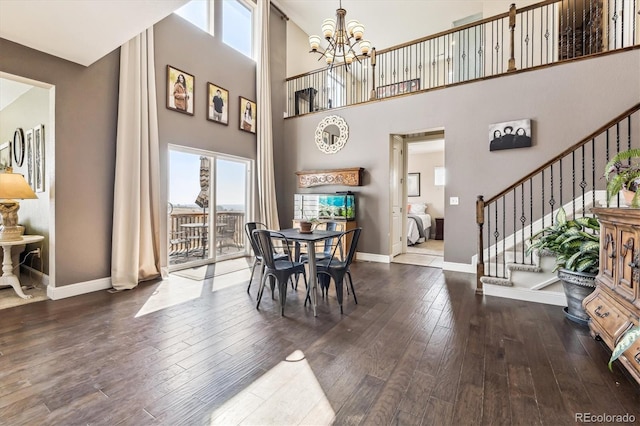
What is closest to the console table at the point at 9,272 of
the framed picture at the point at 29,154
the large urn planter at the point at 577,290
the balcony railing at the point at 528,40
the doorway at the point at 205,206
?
the framed picture at the point at 29,154

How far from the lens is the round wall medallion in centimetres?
417

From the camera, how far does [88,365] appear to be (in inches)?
75.6

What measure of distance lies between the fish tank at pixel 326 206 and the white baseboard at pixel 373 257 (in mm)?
760

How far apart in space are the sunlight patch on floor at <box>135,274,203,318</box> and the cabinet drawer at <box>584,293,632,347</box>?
12.0 feet

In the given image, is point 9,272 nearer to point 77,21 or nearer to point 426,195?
point 77,21

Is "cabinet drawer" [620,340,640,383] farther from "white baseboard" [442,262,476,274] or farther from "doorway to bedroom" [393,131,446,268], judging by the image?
"doorway to bedroom" [393,131,446,268]

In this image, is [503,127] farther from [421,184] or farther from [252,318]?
[421,184]

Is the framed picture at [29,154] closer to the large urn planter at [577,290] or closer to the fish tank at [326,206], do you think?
the fish tank at [326,206]

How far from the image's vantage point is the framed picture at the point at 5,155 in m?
4.62

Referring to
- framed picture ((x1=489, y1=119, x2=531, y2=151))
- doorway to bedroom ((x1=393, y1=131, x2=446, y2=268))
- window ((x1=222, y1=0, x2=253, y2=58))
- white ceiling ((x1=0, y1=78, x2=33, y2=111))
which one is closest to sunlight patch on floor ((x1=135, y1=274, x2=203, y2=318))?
white ceiling ((x1=0, y1=78, x2=33, y2=111))

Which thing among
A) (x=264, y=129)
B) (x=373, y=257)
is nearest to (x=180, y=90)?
(x=264, y=129)

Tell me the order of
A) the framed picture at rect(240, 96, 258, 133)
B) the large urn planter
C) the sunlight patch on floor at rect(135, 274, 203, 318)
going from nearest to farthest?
1. the large urn planter
2. the sunlight patch on floor at rect(135, 274, 203, 318)
3. the framed picture at rect(240, 96, 258, 133)

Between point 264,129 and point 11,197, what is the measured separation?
13.0 feet

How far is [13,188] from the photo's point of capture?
3107mm
